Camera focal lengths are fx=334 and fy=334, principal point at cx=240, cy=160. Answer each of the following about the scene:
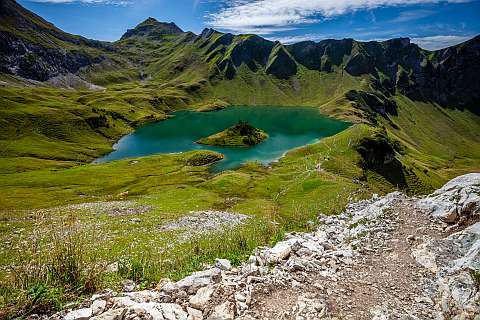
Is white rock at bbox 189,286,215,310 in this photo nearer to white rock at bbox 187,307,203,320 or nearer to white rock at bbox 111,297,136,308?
white rock at bbox 187,307,203,320

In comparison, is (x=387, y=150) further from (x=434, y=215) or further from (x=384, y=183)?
(x=434, y=215)

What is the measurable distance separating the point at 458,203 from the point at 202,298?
1710 centimetres

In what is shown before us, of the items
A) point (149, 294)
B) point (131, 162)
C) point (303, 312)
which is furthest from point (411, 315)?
point (131, 162)

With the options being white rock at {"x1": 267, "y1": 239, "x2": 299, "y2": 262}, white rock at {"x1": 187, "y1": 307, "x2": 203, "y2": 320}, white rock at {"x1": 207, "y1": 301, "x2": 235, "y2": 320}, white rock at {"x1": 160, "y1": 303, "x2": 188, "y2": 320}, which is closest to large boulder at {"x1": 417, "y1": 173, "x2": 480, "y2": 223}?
white rock at {"x1": 267, "y1": 239, "x2": 299, "y2": 262}

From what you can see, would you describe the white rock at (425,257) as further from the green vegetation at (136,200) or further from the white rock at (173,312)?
the white rock at (173,312)

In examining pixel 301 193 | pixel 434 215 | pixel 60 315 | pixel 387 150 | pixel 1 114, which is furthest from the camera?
pixel 1 114

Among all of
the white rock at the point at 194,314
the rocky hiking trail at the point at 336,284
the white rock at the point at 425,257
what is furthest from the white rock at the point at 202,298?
the white rock at the point at 425,257

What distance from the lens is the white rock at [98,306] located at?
10336 millimetres

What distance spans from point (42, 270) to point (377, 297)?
1230 cm

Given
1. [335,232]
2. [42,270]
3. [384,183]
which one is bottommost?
[384,183]

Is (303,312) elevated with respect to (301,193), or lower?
elevated

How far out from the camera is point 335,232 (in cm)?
2202

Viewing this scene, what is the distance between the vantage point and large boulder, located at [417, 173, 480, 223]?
19.4m

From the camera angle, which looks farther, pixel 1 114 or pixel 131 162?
pixel 1 114
